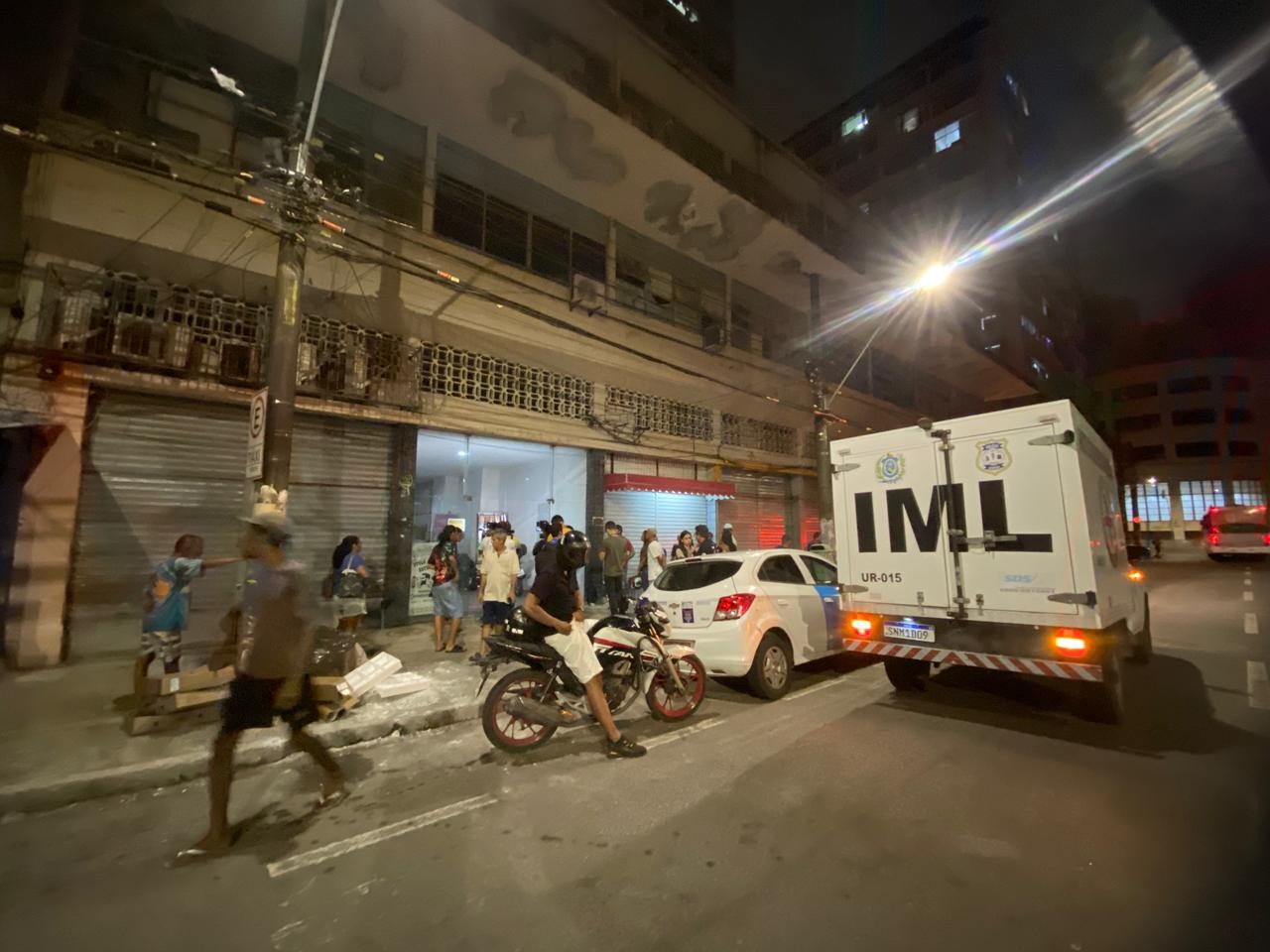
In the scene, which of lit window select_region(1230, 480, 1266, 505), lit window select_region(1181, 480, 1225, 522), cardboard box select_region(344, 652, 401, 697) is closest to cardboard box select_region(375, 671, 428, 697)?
cardboard box select_region(344, 652, 401, 697)

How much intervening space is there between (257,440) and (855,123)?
155 ft

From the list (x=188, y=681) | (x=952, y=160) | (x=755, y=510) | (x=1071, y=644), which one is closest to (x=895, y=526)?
(x=1071, y=644)

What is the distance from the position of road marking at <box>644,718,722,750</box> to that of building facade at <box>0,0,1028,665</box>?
15.8 ft

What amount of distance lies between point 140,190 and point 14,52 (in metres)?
1.87

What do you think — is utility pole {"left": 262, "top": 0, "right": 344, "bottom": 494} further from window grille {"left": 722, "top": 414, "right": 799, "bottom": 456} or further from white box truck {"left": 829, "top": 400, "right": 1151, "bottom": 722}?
window grille {"left": 722, "top": 414, "right": 799, "bottom": 456}

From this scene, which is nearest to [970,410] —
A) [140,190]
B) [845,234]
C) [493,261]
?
[845,234]

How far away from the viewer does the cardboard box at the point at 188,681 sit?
200 inches

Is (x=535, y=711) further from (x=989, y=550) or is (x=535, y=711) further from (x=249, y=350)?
(x=249, y=350)

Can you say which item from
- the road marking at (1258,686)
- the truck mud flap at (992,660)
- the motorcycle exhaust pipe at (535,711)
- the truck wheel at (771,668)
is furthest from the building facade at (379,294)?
the road marking at (1258,686)

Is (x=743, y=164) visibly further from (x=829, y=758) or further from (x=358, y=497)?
(x=829, y=758)

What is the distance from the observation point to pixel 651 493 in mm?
14102

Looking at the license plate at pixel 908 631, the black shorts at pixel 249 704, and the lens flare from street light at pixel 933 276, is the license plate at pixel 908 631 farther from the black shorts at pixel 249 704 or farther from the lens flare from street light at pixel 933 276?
the lens flare from street light at pixel 933 276

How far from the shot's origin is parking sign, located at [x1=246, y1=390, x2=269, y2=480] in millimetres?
5844

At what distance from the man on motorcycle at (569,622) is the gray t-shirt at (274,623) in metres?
1.62
